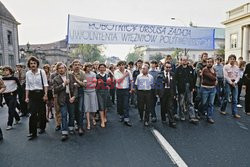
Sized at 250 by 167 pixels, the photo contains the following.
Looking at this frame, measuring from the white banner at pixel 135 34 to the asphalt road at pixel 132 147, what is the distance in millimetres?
3844

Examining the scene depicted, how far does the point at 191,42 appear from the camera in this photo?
9.71 m

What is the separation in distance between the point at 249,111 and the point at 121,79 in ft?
14.3

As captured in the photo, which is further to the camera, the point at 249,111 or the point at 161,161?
the point at 249,111

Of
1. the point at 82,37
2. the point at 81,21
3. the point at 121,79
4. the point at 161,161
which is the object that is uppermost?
the point at 81,21

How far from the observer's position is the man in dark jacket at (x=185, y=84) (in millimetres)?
6227

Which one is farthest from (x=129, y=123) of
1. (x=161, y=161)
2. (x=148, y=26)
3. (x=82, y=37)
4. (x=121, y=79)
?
(x=148, y=26)

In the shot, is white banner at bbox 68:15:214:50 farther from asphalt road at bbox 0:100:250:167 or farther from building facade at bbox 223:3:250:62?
building facade at bbox 223:3:250:62

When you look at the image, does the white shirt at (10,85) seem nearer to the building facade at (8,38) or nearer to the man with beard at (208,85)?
the man with beard at (208,85)

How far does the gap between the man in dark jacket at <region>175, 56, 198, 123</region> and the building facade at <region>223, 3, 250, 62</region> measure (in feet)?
94.8

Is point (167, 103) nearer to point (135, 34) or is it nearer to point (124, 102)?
point (124, 102)

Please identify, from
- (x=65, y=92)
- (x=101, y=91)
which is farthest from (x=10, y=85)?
(x=101, y=91)

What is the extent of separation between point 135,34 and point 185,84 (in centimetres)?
376

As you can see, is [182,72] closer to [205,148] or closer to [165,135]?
[165,135]

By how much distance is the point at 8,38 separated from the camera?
3562cm
